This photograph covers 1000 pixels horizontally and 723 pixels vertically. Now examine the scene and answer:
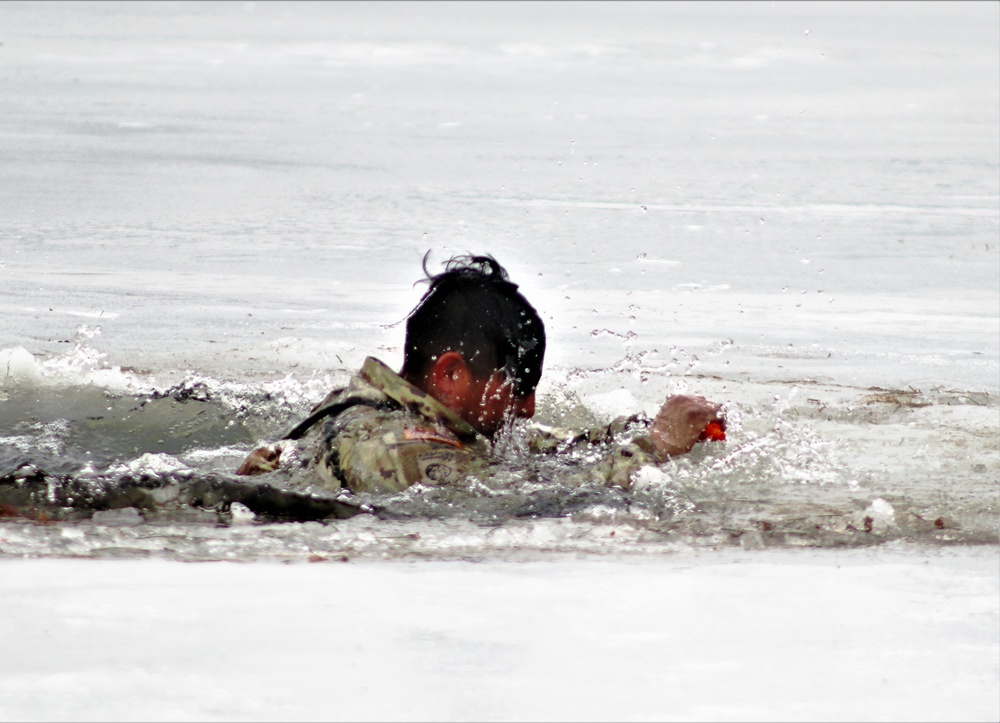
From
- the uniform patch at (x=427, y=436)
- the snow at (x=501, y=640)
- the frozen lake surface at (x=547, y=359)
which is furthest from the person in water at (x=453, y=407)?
the snow at (x=501, y=640)

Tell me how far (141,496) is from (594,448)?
1384mm

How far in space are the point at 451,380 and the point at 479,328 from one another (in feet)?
0.54

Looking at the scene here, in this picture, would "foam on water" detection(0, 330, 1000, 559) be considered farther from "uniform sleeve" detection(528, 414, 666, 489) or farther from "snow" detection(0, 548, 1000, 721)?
"snow" detection(0, 548, 1000, 721)

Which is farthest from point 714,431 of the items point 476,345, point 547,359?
point 547,359

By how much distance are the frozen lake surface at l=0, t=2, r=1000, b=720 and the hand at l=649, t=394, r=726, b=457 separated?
0.07m

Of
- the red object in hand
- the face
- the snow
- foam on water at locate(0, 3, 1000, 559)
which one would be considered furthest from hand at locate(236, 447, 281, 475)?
the red object in hand

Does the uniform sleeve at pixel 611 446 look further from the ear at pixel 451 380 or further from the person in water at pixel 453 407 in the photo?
the ear at pixel 451 380

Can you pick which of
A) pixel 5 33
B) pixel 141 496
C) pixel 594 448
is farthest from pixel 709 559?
pixel 5 33

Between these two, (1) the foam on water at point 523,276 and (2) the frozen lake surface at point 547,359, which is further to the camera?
(1) the foam on water at point 523,276

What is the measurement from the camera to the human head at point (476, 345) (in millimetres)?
3650

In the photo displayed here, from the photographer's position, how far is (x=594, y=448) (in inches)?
160

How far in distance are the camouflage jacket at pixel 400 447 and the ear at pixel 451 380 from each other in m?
0.05

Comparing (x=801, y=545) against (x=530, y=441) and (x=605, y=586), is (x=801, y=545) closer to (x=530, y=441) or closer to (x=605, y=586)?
(x=605, y=586)

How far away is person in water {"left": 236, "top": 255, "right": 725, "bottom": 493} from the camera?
3494 millimetres
